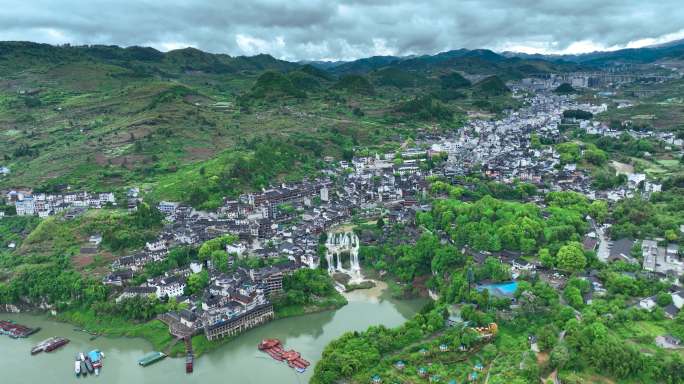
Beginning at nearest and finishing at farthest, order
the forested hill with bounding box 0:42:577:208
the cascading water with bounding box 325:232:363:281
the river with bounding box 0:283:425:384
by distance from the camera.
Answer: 1. the river with bounding box 0:283:425:384
2. the cascading water with bounding box 325:232:363:281
3. the forested hill with bounding box 0:42:577:208

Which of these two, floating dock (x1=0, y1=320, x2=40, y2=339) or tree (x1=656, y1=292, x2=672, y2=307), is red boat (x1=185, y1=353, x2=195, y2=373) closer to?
floating dock (x1=0, y1=320, x2=40, y2=339)

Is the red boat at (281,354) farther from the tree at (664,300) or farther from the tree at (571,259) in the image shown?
the tree at (664,300)

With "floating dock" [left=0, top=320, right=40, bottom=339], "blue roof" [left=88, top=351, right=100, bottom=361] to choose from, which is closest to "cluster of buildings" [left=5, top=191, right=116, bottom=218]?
"floating dock" [left=0, top=320, right=40, bottom=339]

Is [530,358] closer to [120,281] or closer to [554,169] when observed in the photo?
[120,281]

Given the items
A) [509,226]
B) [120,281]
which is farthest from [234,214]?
[509,226]

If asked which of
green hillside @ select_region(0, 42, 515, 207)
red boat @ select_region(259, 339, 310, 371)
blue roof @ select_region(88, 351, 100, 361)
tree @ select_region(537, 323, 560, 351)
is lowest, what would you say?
red boat @ select_region(259, 339, 310, 371)

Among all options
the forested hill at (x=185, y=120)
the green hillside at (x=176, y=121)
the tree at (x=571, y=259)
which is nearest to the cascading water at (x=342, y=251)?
the tree at (x=571, y=259)
